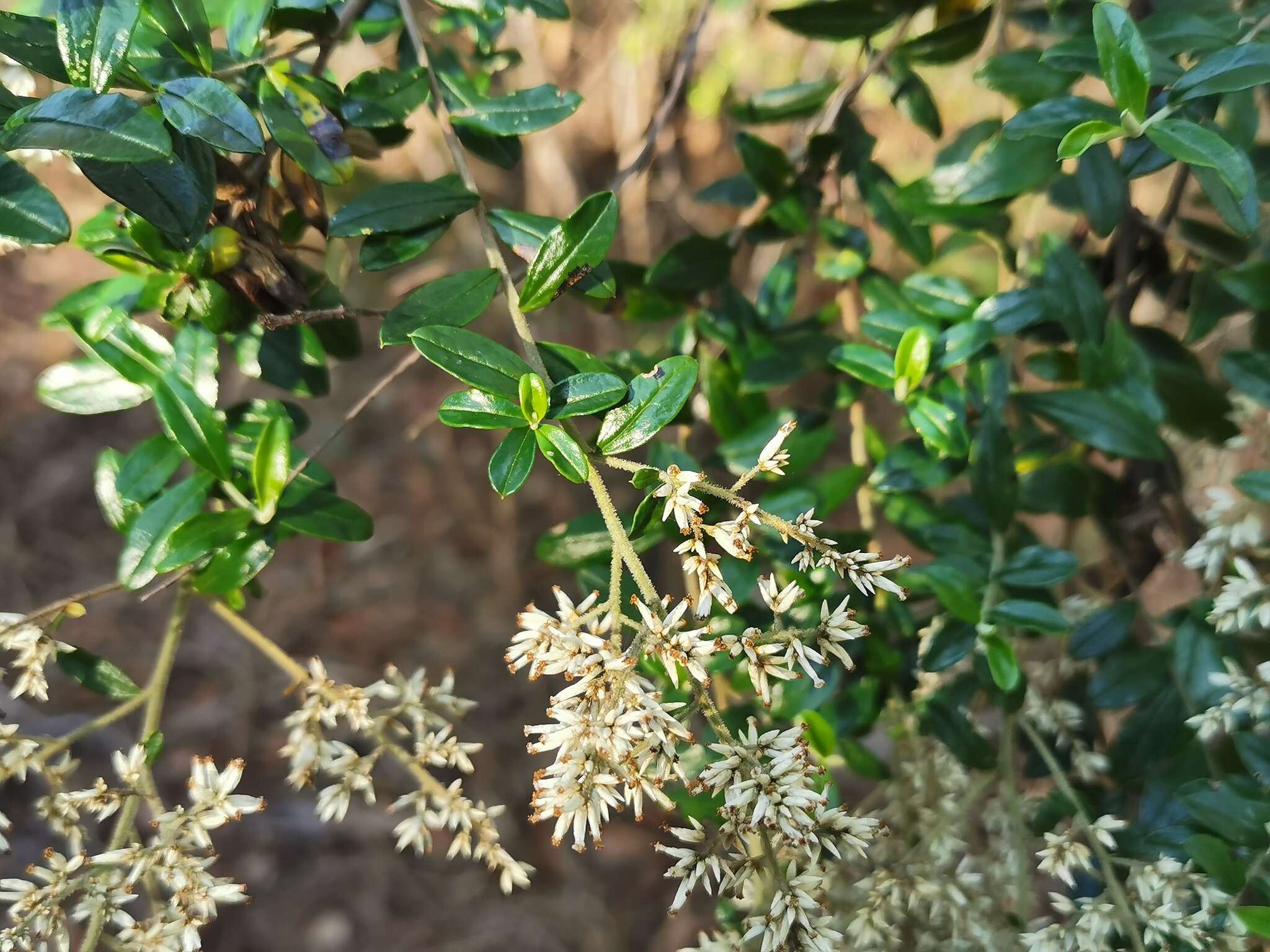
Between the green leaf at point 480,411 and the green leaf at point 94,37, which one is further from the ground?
the green leaf at point 94,37

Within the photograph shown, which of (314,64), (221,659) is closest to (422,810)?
(314,64)

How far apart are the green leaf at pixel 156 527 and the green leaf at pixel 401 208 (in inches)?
10.2

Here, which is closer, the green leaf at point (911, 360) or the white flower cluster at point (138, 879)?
the white flower cluster at point (138, 879)

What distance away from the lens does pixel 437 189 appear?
33.1 inches

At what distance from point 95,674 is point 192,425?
278mm

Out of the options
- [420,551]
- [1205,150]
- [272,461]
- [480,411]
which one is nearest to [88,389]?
[272,461]

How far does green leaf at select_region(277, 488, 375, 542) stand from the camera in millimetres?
850

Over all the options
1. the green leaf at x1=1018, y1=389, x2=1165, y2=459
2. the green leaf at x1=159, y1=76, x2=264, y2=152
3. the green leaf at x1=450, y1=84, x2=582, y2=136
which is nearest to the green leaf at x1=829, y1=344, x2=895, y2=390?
the green leaf at x1=1018, y1=389, x2=1165, y2=459

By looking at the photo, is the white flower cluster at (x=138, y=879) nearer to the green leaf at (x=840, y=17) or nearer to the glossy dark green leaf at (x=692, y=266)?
the glossy dark green leaf at (x=692, y=266)

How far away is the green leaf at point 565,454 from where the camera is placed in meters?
0.68

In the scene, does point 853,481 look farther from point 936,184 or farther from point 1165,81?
point 1165,81

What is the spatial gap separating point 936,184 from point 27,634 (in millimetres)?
959

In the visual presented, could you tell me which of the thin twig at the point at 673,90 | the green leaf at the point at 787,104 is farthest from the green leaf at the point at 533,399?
the green leaf at the point at 787,104

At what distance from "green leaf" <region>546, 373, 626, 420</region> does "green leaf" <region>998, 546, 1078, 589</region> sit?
0.49 meters
